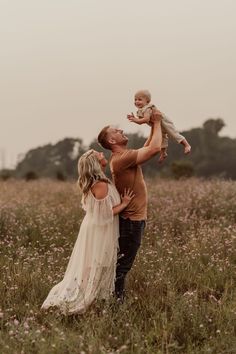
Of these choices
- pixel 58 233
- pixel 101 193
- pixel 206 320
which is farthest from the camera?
pixel 58 233

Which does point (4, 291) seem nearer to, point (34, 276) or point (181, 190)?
point (34, 276)

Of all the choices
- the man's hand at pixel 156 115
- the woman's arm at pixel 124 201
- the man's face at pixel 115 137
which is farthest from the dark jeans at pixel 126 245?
the man's hand at pixel 156 115

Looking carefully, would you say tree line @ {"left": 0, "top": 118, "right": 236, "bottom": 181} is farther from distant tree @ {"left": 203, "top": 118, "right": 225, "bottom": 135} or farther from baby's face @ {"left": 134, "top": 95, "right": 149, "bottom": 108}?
baby's face @ {"left": 134, "top": 95, "right": 149, "bottom": 108}

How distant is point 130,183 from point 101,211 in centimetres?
40

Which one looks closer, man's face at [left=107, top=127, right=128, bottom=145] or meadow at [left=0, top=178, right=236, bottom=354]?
meadow at [left=0, top=178, right=236, bottom=354]

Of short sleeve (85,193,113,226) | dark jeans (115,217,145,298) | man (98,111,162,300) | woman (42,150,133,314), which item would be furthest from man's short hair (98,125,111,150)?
dark jeans (115,217,145,298)

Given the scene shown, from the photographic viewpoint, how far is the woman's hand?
228 inches

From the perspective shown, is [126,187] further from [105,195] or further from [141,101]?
[141,101]

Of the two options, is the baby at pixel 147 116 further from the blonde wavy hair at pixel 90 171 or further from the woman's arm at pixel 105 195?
the woman's arm at pixel 105 195

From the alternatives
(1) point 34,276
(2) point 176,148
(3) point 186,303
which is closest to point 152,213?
(1) point 34,276

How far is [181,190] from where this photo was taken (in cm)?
1337

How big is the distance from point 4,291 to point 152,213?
463 cm

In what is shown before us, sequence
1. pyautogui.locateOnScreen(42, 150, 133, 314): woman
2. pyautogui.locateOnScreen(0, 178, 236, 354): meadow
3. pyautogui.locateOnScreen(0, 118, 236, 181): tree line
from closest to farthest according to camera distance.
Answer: pyautogui.locateOnScreen(0, 178, 236, 354): meadow < pyautogui.locateOnScreen(42, 150, 133, 314): woman < pyautogui.locateOnScreen(0, 118, 236, 181): tree line

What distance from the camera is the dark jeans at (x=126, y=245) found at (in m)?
5.88
